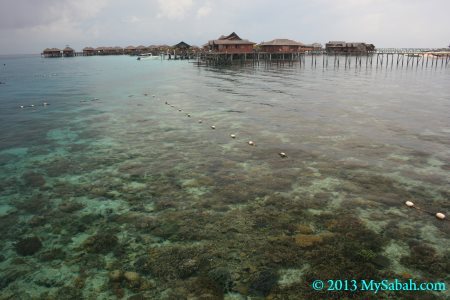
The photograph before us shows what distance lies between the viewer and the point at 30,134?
19.9 m

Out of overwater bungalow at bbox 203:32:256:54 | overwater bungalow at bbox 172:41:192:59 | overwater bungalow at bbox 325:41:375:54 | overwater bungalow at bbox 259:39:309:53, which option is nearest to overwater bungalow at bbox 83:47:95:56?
overwater bungalow at bbox 172:41:192:59

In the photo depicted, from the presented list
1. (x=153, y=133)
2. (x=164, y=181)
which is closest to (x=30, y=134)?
(x=153, y=133)

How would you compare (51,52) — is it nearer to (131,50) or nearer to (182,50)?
(131,50)

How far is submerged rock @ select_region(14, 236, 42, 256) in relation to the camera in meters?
8.62

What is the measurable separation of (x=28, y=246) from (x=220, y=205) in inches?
225

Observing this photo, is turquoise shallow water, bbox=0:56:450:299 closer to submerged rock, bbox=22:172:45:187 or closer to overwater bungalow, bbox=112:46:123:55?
submerged rock, bbox=22:172:45:187

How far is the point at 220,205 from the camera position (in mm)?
10945

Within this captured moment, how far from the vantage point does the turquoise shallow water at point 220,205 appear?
7.67m

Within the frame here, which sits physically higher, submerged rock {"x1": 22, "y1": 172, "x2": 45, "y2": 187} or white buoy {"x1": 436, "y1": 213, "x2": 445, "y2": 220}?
submerged rock {"x1": 22, "y1": 172, "x2": 45, "y2": 187}

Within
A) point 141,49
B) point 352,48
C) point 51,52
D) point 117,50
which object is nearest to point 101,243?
point 352,48

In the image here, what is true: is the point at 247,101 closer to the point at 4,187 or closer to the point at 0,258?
the point at 4,187

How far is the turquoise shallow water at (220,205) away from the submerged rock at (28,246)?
48 mm

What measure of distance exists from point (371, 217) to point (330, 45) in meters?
108

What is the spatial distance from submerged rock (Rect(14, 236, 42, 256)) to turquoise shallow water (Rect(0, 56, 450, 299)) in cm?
5
